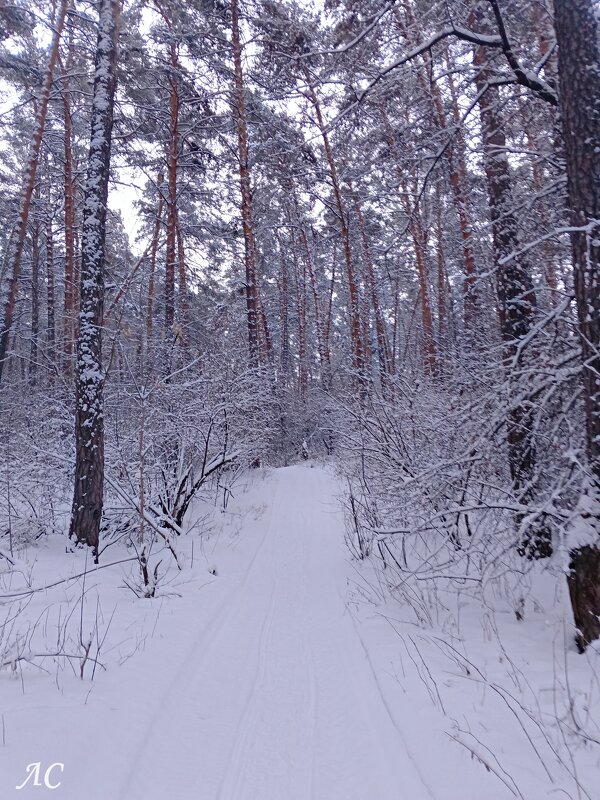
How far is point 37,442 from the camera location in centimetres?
930

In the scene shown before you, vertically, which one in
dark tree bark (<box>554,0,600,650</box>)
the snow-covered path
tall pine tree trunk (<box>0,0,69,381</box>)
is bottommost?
the snow-covered path

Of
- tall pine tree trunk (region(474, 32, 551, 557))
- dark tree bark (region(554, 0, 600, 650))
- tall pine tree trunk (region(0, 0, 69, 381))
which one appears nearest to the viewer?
dark tree bark (region(554, 0, 600, 650))

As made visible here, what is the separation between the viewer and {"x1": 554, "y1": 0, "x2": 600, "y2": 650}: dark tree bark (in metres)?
3.45

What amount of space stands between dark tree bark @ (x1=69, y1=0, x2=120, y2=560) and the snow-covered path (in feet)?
9.75

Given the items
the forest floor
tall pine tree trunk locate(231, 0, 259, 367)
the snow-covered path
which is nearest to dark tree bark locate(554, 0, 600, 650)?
the forest floor

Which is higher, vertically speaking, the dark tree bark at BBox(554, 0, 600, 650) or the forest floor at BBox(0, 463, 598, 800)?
the dark tree bark at BBox(554, 0, 600, 650)

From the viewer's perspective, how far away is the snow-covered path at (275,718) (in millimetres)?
2590

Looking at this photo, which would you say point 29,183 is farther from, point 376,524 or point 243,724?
point 243,724

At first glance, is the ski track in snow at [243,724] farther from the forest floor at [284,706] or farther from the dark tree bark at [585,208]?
the dark tree bark at [585,208]

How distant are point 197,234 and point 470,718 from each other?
57.4 feet

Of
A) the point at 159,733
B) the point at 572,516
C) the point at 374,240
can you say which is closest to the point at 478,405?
the point at 572,516

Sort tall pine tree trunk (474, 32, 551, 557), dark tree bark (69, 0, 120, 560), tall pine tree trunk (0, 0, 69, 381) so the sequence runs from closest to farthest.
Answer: tall pine tree trunk (474, 32, 551, 557)
dark tree bark (69, 0, 120, 560)
tall pine tree trunk (0, 0, 69, 381)

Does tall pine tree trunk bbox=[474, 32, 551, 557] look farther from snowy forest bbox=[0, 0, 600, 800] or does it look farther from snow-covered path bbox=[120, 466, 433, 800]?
snow-covered path bbox=[120, 466, 433, 800]

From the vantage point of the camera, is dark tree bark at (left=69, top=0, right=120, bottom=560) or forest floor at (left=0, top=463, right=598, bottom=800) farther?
dark tree bark at (left=69, top=0, right=120, bottom=560)
